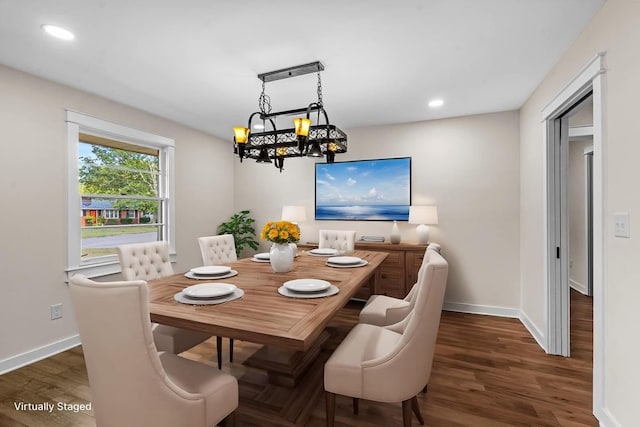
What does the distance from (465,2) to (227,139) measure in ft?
13.0

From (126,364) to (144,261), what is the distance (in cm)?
147

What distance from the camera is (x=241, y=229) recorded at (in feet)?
16.0

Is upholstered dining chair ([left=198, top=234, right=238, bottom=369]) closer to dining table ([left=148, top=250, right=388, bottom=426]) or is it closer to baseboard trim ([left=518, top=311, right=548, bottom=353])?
dining table ([left=148, top=250, right=388, bottom=426])

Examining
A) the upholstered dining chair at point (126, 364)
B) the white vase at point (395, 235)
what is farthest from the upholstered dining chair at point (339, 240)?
the upholstered dining chair at point (126, 364)

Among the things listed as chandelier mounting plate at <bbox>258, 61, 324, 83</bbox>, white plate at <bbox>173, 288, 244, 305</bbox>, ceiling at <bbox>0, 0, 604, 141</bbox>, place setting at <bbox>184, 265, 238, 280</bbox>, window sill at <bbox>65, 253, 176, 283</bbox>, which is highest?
ceiling at <bbox>0, 0, 604, 141</bbox>

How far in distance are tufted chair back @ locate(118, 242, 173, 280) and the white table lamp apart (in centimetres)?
284

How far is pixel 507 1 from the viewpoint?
169 centimetres

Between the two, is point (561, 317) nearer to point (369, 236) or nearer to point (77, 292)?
point (369, 236)

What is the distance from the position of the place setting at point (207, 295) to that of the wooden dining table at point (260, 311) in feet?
0.13

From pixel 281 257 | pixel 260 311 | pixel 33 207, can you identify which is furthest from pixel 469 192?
pixel 33 207

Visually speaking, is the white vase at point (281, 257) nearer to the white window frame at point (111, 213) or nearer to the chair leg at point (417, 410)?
the chair leg at point (417, 410)

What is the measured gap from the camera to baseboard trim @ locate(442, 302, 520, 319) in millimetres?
3553

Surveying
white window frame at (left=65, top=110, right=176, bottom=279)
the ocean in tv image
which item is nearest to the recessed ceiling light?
white window frame at (left=65, top=110, right=176, bottom=279)

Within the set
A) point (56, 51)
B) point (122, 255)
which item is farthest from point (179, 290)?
point (56, 51)
